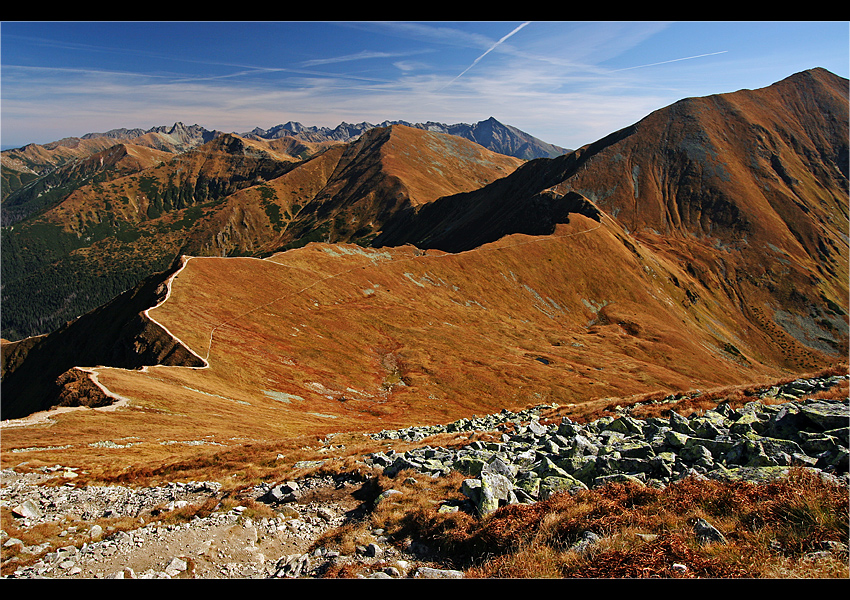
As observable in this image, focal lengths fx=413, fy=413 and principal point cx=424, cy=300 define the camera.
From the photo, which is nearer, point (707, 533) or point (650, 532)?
point (707, 533)

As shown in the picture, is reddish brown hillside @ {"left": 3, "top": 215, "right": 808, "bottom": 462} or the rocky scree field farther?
reddish brown hillside @ {"left": 3, "top": 215, "right": 808, "bottom": 462}

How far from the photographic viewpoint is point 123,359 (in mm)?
70312

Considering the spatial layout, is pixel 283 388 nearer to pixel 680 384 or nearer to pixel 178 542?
pixel 178 542

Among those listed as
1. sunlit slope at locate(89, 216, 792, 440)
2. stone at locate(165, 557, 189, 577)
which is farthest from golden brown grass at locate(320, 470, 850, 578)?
sunlit slope at locate(89, 216, 792, 440)

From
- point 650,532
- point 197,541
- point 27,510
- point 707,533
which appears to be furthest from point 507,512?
point 27,510

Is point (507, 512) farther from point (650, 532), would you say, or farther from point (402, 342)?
point (402, 342)

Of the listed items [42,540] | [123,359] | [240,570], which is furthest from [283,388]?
[240,570]

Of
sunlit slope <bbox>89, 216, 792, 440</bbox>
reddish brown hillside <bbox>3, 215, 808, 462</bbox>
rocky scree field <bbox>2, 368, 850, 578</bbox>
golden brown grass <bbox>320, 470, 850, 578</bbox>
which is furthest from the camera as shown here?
sunlit slope <bbox>89, 216, 792, 440</bbox>

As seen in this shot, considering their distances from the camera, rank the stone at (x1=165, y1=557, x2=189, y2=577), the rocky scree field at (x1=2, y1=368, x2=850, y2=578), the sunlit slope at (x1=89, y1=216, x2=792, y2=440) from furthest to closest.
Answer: the sunlit slope at (x1=89, y1=216, x2=792, y2=440) < the stone at (x1=165, y1=557, x2=189, y2=577) < the rocky scree field at (x1=2, y1=368, x2=850, y2=578)

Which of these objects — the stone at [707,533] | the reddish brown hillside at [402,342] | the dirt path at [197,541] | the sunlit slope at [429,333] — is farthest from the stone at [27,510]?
the sunlit slope at [429,333]

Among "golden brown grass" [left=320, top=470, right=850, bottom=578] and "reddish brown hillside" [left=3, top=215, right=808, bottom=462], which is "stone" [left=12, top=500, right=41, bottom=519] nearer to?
"reddish brown hillside" [left=3, top=215, right=808, bottom=462]

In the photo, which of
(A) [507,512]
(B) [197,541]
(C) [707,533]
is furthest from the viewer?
(B) [197,541]

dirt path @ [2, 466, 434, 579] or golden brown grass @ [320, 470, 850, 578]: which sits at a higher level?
golden brown grass @ [320, 470, 850, 578]
